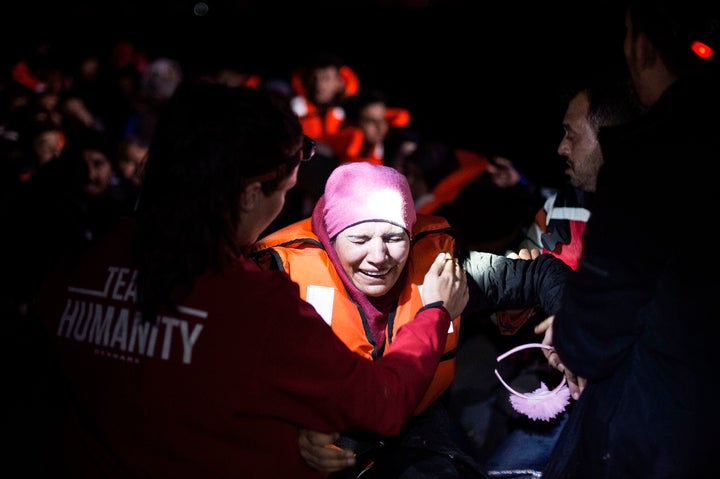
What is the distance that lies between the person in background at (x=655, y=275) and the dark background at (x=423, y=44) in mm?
1332

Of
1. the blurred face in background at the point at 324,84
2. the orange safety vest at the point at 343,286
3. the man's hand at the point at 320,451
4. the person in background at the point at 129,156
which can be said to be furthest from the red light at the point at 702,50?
the person in background at the point at 129,156

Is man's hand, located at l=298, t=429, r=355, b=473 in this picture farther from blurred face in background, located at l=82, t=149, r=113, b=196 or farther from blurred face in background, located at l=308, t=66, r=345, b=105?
blurred face in background, located at l=308, t=66, r=345, b=105

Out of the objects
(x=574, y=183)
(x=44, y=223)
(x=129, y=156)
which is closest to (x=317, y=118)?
(x=129, y=156)

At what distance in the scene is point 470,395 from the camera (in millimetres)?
4094

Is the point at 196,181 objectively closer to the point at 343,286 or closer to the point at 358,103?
the point at 343,286

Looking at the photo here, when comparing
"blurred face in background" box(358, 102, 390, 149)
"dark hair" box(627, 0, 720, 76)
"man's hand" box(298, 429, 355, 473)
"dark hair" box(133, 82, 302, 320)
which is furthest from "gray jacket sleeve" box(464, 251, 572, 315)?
"blurred face in background" box(358, 102, 390, 149)

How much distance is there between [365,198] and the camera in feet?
8.13

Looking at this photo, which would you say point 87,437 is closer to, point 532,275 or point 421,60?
point 532,275

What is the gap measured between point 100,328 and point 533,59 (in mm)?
5523

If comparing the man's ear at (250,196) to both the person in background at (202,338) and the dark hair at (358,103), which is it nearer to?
the person in background at (202,338)

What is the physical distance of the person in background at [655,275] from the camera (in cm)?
149

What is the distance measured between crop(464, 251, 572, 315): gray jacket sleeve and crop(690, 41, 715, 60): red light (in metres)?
1.20

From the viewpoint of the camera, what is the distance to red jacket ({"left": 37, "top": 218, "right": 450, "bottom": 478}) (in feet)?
5.17

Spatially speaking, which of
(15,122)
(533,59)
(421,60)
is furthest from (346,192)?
(421,60)
